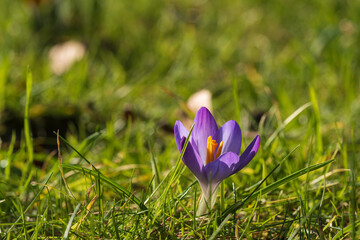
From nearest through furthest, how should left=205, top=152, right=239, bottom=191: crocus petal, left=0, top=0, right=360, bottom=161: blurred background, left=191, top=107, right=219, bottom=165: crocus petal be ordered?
left=205, top=152, right=239, bottom=191: crocus petal
left=191, top=107, right=219, bottom=165: crocus petal
left=0, top=0, right=360, bottom=161: blurred background

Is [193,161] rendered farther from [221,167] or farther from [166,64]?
[166,64]

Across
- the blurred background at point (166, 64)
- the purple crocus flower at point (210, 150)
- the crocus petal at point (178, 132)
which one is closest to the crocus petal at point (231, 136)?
the purple crocus flower at point (210, 150)

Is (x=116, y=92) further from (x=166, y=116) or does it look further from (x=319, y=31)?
(x=319, y=31)

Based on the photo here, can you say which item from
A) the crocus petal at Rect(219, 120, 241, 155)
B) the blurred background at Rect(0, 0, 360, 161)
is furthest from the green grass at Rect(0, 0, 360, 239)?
the crocus petal at Rect(219, 120, 241, 155)

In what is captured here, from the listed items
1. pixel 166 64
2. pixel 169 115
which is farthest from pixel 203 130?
pixel 166 64

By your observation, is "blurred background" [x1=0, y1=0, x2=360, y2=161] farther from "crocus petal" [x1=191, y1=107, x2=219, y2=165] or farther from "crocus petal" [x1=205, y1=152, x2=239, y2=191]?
"crocus petal" [x1=205, y1=152, x2=239, y2=191]

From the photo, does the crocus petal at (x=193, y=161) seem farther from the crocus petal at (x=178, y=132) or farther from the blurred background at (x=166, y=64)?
the blurred background at (x=166, y=64)
